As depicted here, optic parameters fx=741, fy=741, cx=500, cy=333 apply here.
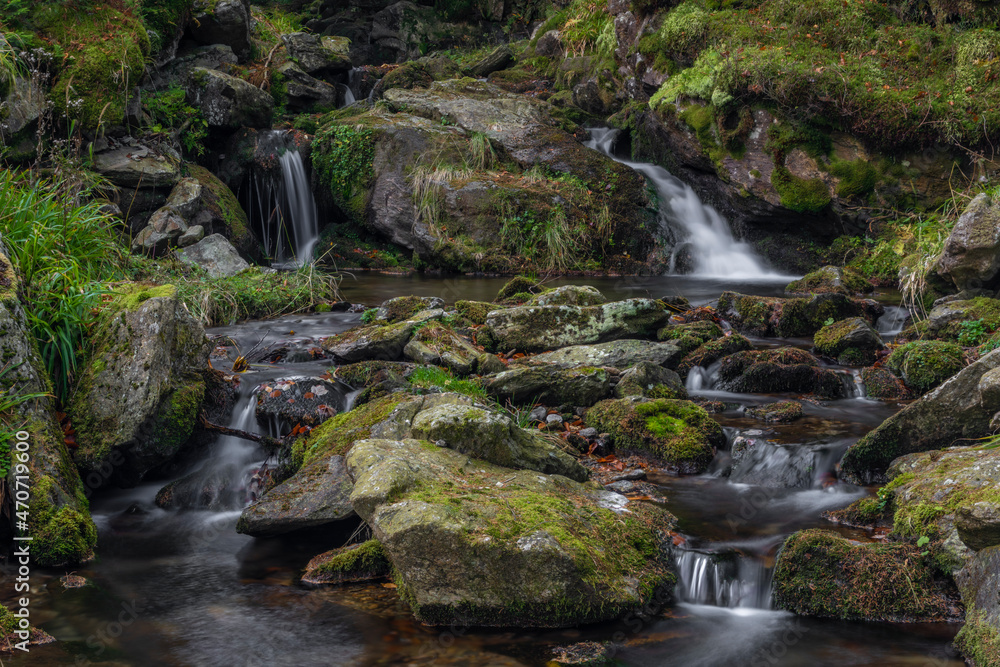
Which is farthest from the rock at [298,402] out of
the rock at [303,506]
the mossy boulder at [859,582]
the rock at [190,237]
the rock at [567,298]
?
the rock at [190,237]

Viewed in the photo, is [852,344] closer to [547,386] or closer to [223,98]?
[547,386]

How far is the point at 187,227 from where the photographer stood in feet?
38.6

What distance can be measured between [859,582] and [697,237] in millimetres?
10806

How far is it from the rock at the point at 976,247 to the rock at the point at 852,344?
152cm

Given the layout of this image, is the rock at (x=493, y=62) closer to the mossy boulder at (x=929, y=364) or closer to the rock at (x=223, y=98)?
the rock at (x=223, y=98)

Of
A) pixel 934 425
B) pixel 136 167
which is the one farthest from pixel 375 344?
pixel 136 167

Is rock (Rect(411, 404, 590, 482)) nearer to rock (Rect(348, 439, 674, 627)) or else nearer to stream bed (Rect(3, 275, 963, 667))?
rock (Rect(348, 439, 674, 627))

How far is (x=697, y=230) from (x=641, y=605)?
1118 cm

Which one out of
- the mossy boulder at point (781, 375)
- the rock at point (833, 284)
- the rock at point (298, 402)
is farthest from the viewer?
the rock at point (833, 284)

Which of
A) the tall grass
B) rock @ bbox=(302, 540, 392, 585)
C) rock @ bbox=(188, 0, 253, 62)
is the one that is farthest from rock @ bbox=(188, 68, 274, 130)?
rock @ bbox=(302, 540, 392, 585)

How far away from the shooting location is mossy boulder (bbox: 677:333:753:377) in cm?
741

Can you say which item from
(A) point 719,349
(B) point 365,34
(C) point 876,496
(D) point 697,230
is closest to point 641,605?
(C) point 876,496

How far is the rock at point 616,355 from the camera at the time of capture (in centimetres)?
716

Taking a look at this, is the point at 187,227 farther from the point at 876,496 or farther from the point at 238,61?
the point at 876,496
